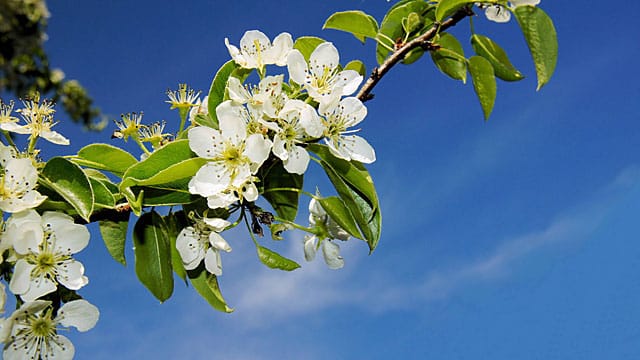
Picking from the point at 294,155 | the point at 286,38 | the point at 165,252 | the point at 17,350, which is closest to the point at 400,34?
the point at 286,38

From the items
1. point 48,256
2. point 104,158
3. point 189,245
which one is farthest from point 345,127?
point 48,256

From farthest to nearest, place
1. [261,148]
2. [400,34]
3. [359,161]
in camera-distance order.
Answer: [400,34] < [359,161] < [261,148]

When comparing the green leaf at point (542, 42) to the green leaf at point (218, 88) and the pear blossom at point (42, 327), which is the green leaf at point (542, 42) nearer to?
the green leaf at point (218, 88)

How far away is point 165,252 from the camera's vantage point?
1.46 m

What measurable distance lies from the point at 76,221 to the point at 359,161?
0.64 metres

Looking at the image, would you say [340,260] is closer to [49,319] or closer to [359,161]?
[359,161]

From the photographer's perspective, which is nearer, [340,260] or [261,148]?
[261,148]

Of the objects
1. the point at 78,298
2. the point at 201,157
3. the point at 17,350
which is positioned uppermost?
the point at 201,157

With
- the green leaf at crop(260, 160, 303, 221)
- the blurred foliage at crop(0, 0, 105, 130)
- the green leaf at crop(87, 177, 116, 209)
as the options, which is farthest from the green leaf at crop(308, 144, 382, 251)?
the blurred foliage at crop(0, 0, 105, 130)

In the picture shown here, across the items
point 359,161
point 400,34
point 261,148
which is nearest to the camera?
point 261,148

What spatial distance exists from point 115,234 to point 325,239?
0.52 m

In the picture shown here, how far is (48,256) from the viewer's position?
1.32 m

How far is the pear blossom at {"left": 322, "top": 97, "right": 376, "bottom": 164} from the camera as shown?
4.37 feet

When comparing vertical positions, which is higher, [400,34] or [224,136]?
[400,34]
